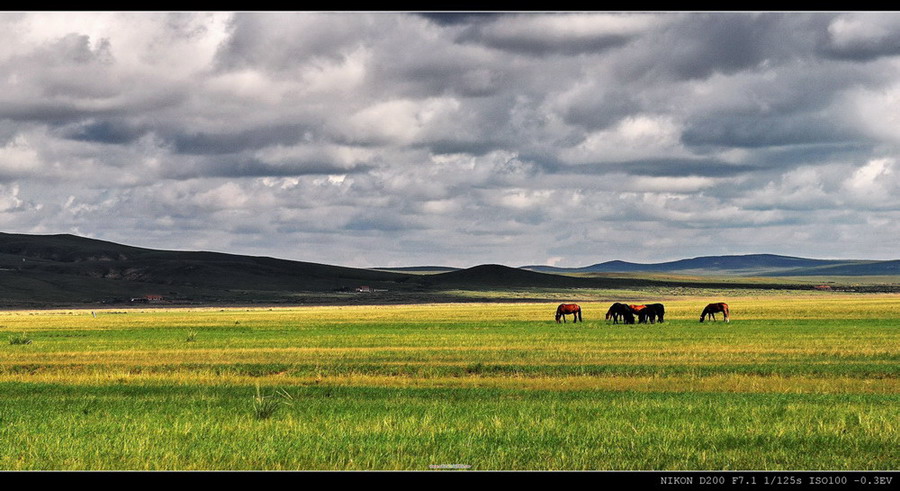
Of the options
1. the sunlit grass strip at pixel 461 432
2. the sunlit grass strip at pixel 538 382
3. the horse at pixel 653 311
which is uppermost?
the horse at pixel 653 311

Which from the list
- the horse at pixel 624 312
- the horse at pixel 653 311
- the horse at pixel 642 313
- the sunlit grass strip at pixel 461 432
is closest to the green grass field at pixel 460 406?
the sunlit grass strip at pixel 461 432

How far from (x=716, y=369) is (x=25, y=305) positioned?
163812 millimetres

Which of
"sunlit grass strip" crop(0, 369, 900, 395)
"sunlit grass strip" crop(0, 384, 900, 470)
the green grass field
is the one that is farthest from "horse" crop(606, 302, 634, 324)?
"sunlit grass strip" crop(0, 384, 900, 470)

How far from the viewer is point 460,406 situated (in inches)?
789

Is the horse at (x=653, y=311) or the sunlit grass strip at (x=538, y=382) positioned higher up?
the horse at (x=653, y=311)

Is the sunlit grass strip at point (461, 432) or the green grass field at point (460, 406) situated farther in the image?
the green grass field at point (460, 406)

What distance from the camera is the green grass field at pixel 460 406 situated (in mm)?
13695

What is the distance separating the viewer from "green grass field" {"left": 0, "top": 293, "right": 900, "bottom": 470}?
44.9ft

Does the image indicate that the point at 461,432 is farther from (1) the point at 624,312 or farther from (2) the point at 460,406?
(1) the point at 624,312

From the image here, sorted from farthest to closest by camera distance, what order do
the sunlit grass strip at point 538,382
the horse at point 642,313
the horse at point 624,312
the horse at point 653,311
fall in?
the horse at point 642,313 → the horse at point 653,311 → the horse at point 624,312 → the sunlit grass strip at point 538,382

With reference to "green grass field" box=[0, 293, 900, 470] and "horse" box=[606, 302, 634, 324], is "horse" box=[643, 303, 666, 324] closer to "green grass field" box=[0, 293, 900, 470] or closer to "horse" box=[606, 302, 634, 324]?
"horse" box=[606, 302, 634, 324]

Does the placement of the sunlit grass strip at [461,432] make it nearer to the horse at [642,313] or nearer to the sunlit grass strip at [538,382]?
the sunlit grass strip at [538,382]
